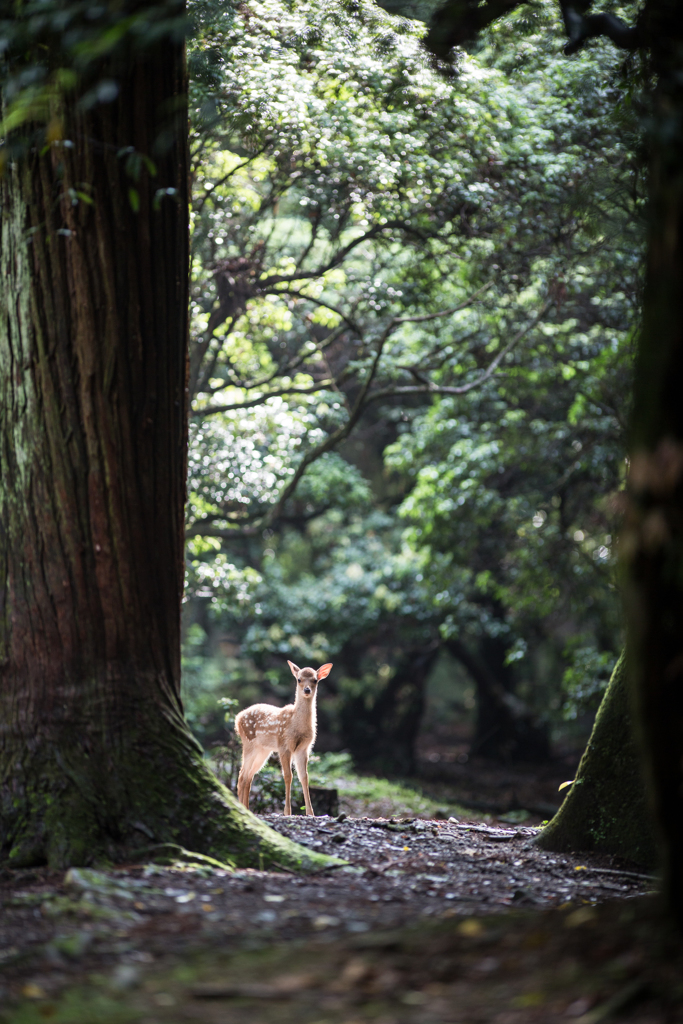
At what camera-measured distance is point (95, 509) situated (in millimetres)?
4305

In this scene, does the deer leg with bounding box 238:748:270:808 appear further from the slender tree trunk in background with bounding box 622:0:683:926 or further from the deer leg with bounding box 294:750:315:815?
the slender tree trunk in background with bounding box 622:0:683:926

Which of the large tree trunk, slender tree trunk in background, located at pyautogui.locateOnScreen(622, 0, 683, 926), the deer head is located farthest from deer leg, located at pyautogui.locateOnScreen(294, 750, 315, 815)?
slender tree trunk in background, located at pyautogui.locateOnScreen(622, 0, 683, 926)

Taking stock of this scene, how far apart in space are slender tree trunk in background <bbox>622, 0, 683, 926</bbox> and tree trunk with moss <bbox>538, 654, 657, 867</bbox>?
2.75 metres

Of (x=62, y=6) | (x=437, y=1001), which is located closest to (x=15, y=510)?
(x=62, y=6)

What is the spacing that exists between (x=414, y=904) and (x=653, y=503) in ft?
6.94

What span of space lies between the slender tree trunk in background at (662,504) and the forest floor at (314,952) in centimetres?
40

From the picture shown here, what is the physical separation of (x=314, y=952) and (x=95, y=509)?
2.32 meters

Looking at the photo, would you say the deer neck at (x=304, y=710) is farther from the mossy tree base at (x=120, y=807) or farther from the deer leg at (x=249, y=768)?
the mossy tree base at (x=120, y=807)

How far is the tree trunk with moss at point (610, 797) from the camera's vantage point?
17.3 ft

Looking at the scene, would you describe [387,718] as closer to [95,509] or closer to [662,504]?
[95,509]

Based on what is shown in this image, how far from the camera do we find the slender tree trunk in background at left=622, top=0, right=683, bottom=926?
248 cm

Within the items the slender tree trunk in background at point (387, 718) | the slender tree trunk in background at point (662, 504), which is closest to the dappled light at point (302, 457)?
the slender tree trunk in background at point (662, 504)

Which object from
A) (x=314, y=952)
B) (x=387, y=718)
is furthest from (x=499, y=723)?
(x=314, y=952)

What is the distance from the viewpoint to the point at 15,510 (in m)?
4.45
